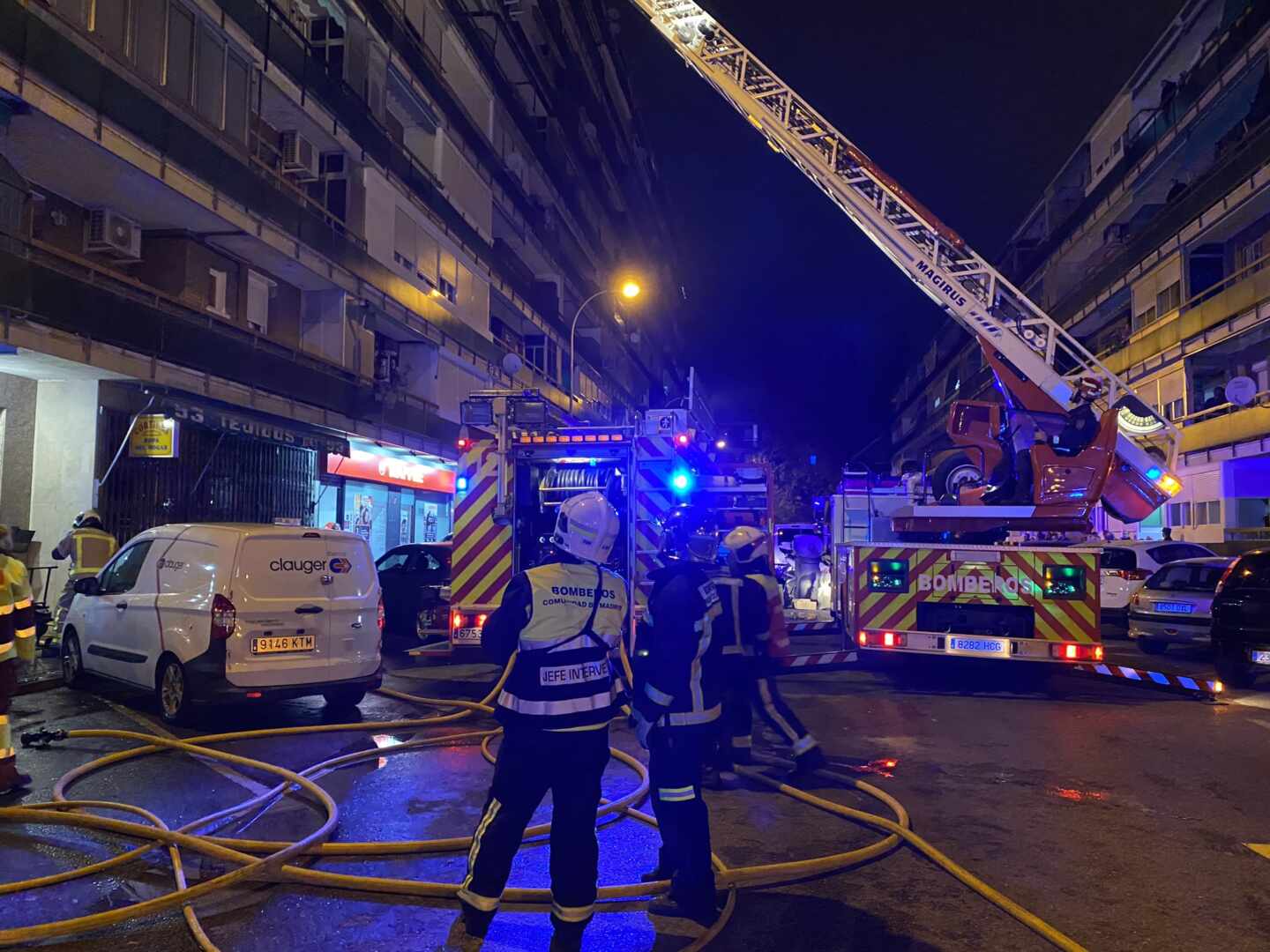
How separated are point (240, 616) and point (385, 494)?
677 inches

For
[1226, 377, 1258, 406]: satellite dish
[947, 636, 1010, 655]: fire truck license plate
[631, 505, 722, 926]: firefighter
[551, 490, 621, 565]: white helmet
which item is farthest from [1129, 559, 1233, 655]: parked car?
[551, 490, 621, 565]: white helmet

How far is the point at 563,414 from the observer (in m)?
12.0

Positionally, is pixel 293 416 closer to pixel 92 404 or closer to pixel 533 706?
pixel 92 404

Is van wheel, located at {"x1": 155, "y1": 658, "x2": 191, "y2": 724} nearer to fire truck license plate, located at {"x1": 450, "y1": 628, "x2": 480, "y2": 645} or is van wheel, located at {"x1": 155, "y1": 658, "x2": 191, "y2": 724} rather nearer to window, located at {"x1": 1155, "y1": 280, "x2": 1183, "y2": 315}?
fire truck license plate, located at {"x1": 450, "y1": 628, "x2": 480, "y2": 645}

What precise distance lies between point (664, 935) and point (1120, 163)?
35.6 m

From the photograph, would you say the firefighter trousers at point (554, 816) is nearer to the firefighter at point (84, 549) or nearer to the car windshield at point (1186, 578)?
the firefighter at point (84, 549)

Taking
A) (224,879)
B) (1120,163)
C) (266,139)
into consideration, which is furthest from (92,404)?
(1120,163)

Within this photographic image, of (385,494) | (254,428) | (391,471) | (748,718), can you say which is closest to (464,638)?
(748,718)

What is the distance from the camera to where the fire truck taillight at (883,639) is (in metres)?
10.3

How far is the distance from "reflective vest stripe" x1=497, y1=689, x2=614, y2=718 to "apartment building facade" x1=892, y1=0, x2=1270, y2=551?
2220 centimetres

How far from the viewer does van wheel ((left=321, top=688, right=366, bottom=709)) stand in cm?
837

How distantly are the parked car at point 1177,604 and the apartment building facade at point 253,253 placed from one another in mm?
13655

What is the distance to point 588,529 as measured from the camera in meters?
3.86

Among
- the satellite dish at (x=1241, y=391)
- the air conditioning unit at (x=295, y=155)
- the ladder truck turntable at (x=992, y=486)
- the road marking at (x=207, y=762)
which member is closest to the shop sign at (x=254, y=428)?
the air conditioning unit at (x=295, y=155)
